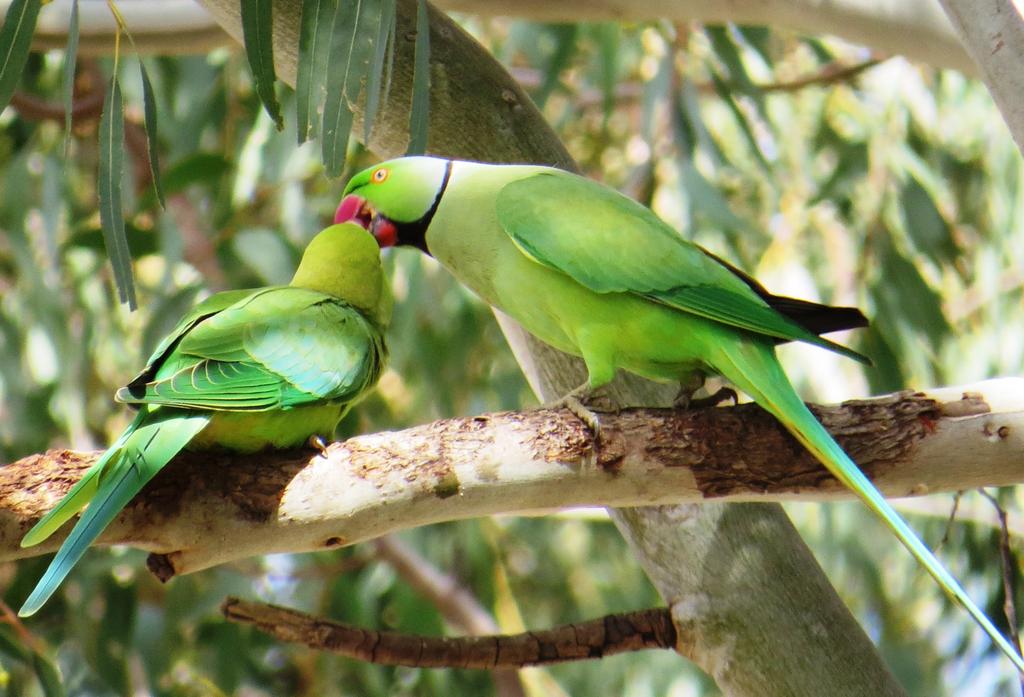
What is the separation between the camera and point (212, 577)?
12.2 feet

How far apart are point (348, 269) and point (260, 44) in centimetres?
51

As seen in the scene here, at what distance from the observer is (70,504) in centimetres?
156

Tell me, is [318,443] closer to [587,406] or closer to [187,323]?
[187,323]

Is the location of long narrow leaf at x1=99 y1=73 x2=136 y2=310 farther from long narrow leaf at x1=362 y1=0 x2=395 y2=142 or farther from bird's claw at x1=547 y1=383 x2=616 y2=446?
bird's claw at x1=547 y1=383 x2=616 y2=446

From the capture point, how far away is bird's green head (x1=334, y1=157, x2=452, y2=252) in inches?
85.2

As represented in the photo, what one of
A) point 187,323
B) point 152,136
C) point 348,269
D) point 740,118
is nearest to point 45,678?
point 187,323

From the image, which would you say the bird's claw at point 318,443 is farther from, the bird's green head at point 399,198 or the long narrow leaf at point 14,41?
the long narrow leaf at point 14,41

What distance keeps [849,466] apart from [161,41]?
1.92 meters

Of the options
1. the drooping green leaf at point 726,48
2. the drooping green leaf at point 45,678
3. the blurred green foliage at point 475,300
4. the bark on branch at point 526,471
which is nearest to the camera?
the bark on branch at point 526,471

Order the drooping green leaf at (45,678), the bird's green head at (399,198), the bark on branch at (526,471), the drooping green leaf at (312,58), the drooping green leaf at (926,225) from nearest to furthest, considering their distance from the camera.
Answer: the bark on branch at (526,471) → the drooping green leaf at (312,58) → the bird's green head at (399,198) → the drooping green leaf at (45,678) → the drooping green leaf at (926,225)

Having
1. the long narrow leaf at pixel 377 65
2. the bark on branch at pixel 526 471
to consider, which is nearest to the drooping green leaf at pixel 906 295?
the bark on branch at pixel 526 471

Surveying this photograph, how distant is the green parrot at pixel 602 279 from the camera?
6.26 ft

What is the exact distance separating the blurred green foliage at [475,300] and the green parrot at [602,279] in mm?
1407

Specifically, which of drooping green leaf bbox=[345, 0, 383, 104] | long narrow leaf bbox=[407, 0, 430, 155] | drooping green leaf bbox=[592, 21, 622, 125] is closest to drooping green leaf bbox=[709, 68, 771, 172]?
drooping green leaf bbox=[592, 21, 622, 125]
